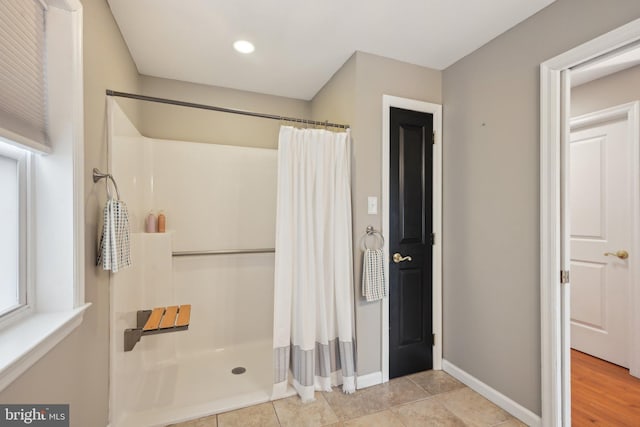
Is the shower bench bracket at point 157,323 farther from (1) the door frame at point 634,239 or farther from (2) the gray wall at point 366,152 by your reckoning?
(1) the door frame at point 634,239

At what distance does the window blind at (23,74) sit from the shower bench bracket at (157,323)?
4.23 ft

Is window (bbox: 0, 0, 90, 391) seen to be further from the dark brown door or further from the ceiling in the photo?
the dark brown door

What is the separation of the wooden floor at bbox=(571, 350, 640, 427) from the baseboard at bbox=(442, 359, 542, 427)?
268 millimetres

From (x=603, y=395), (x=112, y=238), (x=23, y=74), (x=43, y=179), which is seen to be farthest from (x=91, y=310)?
(x=603, y=395)

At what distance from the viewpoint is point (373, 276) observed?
2.06 meters

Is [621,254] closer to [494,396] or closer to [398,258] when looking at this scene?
[494,396]

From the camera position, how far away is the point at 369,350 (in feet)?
6.99

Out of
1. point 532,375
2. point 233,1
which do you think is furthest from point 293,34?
point 532,375

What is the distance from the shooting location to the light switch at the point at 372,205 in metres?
2.14

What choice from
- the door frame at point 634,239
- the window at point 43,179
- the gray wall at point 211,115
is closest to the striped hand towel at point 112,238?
the window at point 43,179

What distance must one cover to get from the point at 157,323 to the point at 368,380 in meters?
1.59

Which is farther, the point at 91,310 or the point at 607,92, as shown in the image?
the point at 607,92
